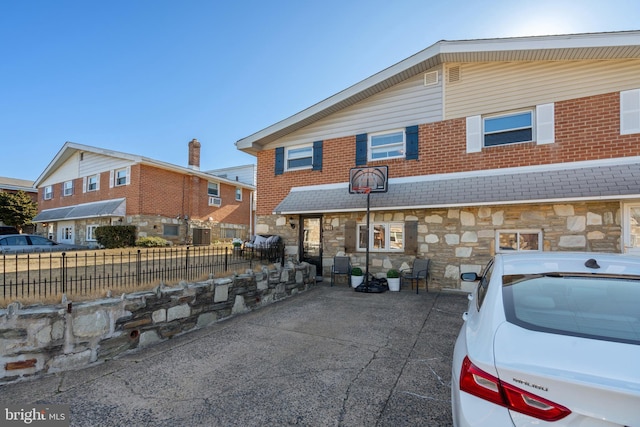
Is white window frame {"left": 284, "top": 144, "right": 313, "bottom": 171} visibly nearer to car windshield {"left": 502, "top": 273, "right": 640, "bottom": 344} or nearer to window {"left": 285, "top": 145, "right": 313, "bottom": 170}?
window {"left": 285, "top": 145, "right": 313, "bottom": 170}

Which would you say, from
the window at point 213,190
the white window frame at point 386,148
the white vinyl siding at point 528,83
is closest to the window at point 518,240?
the white vinyl siding at point 528,83

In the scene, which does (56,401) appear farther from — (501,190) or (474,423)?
(501,190)

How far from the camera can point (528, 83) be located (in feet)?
26.9

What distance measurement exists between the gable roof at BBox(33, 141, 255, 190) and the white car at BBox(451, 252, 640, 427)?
1901 centimetres

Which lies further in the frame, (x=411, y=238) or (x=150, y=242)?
(x=150, y=242)

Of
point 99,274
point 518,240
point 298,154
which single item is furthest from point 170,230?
point 518,240

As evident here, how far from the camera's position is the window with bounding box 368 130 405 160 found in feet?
32.3

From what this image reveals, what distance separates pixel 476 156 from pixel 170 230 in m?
17.1

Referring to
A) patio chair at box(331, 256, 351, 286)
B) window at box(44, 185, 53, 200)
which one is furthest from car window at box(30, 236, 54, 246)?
patio chair at box(331, 256, 351, 286)

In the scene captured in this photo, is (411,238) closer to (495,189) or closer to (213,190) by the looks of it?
(495,189)

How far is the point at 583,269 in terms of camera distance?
95.3 inches

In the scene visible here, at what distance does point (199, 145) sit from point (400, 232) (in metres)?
17.1

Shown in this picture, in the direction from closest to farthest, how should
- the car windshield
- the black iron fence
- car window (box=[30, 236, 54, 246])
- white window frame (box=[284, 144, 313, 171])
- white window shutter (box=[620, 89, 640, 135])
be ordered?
1. the car windshield
2. the black iron fence
3. white window shutter (box=[620, 89, 640, 135])
4. white window frame (box=[284, 144, 313, 171])
5. car window (box=[30, 236, 54, 246])

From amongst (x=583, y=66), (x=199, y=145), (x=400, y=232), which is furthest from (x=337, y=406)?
(x=199, y=145)
